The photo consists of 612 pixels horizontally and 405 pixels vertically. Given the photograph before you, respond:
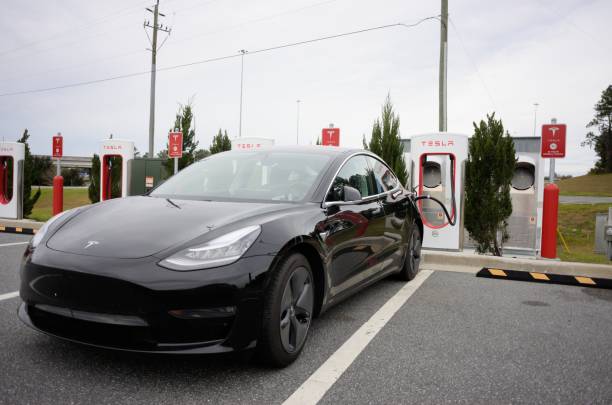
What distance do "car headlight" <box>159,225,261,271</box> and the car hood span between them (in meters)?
0.11

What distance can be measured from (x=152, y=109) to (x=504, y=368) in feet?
81.3

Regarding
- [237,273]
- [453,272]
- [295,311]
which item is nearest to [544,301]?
[453,272]

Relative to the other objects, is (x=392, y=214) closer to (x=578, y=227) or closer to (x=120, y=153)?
(x=120, y=153)

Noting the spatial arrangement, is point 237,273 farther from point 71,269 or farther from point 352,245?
point 352,245

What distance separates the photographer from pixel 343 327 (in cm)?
404

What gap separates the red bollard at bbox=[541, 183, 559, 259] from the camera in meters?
7.27

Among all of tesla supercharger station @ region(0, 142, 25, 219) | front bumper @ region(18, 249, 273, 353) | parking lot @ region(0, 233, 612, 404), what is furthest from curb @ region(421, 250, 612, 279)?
tesla supercharger station @ region(0, 142, 25, 219)

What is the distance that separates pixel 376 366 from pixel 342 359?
9.3 inches

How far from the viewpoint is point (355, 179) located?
4.48m

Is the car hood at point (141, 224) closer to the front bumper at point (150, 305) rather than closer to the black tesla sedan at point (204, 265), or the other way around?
the black tesla sedan at point (204, 265)

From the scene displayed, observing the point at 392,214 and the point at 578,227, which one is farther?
the point at 578,227

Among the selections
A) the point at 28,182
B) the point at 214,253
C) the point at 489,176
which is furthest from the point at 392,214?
the point at 28,182

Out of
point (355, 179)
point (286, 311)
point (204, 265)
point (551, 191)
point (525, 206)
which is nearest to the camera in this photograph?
point (204, 265)

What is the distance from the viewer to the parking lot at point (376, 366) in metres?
2.71
